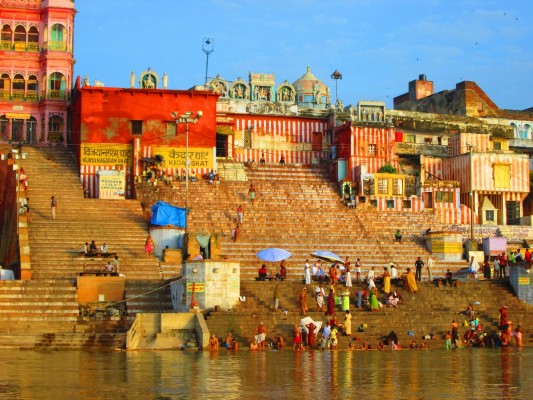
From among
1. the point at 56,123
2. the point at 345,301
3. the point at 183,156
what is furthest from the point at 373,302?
the point at 56,123

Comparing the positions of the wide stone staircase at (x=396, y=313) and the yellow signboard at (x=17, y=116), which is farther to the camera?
the yellow signboard at (x=17, y=116)

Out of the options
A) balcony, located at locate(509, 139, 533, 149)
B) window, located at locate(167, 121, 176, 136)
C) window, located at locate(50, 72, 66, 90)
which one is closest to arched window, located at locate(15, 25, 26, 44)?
window, located at locate(50, 72, 66, 90)

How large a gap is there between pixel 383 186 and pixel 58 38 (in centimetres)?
1941

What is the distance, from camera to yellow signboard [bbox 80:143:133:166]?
1973 inches

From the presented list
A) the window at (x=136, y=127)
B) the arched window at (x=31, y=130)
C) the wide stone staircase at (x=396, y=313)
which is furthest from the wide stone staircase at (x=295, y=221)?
the arched window at (x=31, y=130)

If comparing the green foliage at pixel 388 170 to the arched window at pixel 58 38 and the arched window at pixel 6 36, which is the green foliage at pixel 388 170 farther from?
the arched window at pixel 6 36

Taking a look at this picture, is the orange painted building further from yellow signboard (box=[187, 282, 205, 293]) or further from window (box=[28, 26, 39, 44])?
yellow signboard (box=[187, 282, 205, 293])

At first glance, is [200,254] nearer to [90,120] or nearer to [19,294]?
[19,294]

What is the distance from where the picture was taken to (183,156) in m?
51.6

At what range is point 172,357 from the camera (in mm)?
27375

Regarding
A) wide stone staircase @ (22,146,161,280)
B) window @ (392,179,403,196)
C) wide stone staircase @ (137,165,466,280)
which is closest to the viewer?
wide stone staircase @ (22,146,161,280)

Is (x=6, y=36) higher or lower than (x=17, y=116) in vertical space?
higher

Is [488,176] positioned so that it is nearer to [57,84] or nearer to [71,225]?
[57,84]

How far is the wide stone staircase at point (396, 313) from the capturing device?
31.8m
